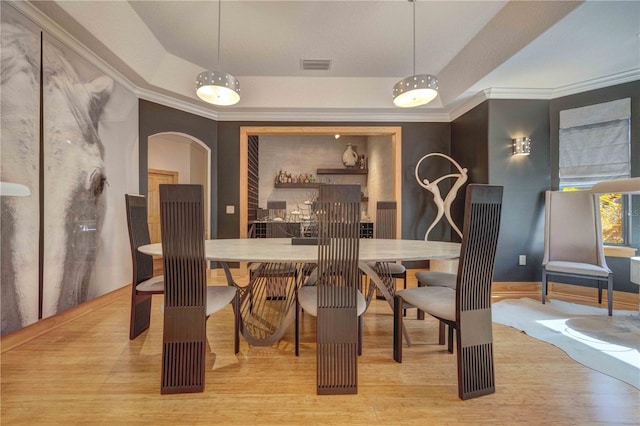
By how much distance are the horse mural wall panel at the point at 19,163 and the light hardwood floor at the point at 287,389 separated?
15.1 inches

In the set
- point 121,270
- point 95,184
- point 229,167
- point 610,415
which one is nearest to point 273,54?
point 229,167

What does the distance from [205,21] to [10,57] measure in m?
1.54

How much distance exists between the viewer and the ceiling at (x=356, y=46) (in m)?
2.21

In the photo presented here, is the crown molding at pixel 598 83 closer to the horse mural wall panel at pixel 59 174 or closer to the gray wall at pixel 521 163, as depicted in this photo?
the gray wall at pixel 521 163

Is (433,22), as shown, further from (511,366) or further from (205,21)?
(511,366)

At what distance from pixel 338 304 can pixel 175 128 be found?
3543 millimetres

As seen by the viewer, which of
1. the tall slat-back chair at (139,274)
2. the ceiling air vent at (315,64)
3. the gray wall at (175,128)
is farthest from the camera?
the gray wall at (175,128)

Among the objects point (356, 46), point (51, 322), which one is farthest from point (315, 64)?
point (51, 322)

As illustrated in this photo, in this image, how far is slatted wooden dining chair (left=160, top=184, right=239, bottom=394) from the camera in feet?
4.46

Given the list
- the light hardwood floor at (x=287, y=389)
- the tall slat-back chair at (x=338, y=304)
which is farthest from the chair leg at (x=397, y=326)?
the tall slat-back chair at (x=338, y=304)

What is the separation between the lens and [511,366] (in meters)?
1.72

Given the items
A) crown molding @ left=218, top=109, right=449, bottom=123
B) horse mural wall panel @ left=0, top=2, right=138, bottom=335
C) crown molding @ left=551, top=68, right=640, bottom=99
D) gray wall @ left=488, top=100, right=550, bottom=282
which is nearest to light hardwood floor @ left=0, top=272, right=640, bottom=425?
horse mural wall panel @ left=0, top=2, right=138, bottom=335

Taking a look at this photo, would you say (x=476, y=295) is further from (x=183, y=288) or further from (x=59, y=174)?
(x=59, y=174)

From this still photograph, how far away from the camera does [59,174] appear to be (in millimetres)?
2297
